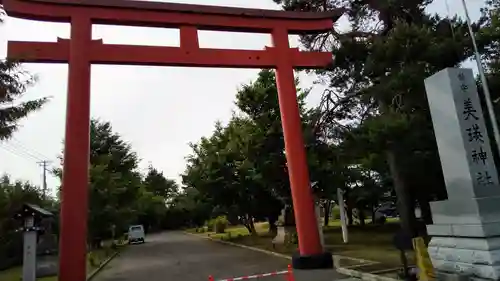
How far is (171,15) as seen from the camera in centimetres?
1219

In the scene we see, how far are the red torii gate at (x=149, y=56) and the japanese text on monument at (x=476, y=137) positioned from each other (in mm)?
5478

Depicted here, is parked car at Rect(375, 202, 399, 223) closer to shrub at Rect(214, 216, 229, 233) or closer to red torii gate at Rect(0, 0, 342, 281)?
shrub at Rect(214, 216, 229, 233)

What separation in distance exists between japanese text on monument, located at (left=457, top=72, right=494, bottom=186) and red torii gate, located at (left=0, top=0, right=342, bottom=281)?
18.0ft

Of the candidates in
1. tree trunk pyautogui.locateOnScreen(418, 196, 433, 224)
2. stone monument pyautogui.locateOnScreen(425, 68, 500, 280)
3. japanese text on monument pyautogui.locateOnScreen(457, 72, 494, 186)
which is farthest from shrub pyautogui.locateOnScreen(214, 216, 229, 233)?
japanese text on monument pyautogui.locateOnScreen(457, 72, 494, 186)

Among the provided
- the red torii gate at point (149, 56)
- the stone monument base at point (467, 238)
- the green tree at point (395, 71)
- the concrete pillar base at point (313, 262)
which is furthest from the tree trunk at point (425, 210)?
the stone monument base at point (467, 238)

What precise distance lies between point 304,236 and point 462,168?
18.3ft

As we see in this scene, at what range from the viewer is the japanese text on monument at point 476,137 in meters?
7.52

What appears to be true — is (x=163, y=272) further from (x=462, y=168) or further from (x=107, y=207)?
(x=462, y=168)

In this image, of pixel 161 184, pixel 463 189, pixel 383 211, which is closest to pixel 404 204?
pixel 463 189

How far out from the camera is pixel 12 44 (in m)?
10.3

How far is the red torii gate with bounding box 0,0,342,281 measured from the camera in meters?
10.2

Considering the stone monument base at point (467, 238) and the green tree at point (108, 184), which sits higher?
the green tree at point (108, 184)

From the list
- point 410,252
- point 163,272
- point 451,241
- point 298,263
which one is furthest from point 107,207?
point 451,241

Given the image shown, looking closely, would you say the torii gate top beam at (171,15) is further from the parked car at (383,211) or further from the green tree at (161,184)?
the green tree at (161,184)
